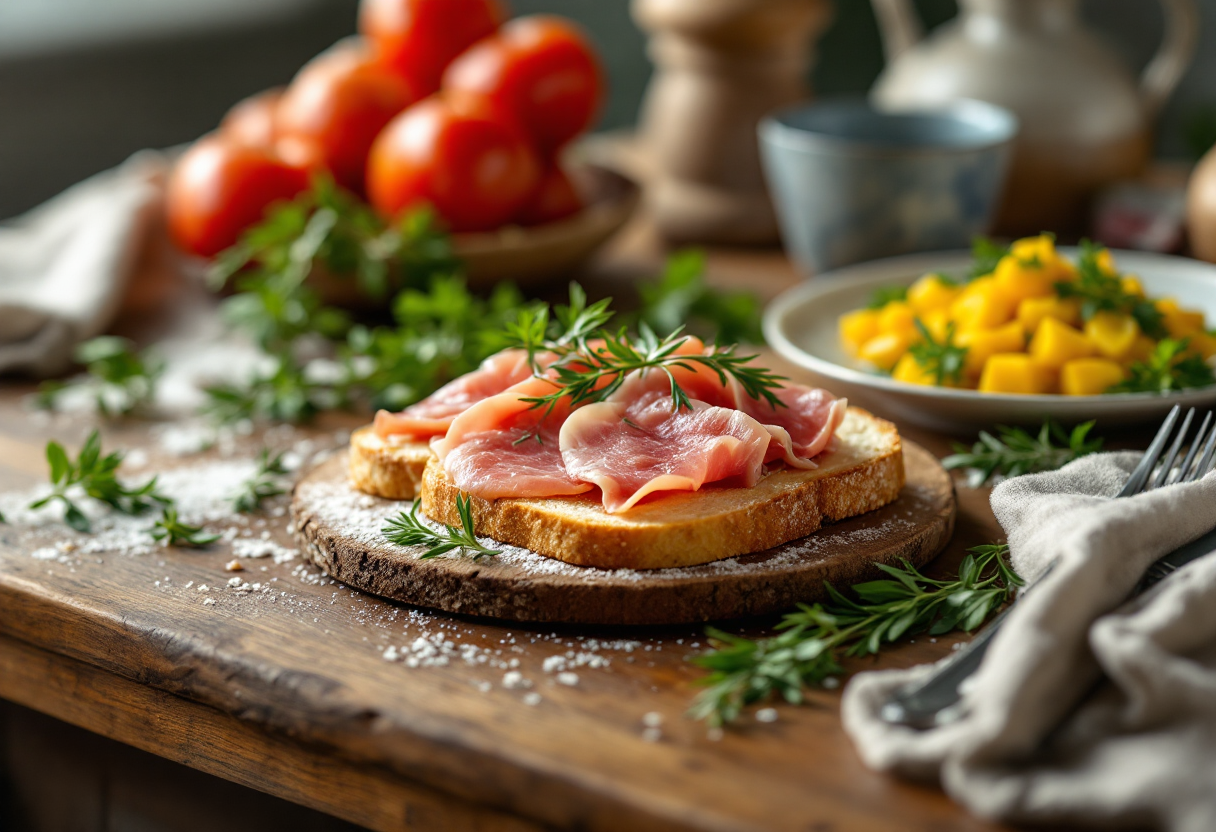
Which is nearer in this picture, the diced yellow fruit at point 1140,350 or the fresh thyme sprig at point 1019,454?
the fresh thyme sprig at point 1019,454

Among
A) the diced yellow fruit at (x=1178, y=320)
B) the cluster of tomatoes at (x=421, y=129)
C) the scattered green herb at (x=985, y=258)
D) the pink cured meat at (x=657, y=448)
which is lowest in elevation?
the diced yellow fruit at (x=1178, y=320)

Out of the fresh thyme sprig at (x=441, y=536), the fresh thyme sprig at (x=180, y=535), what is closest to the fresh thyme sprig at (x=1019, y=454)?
the fresh thyme sprig at (x=441, y=536)

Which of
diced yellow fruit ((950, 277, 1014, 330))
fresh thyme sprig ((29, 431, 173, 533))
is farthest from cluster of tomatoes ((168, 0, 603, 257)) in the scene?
diced yellow fruit ((950, 277, 1014, 330))

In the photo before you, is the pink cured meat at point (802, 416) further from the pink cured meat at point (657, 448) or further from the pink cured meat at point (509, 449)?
the pink cured meat at point (509, 449)

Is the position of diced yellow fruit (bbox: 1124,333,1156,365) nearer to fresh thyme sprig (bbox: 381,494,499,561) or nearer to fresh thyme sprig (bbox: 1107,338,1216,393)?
fresh thyme sprig (bbox: 1107,338,1216,393)

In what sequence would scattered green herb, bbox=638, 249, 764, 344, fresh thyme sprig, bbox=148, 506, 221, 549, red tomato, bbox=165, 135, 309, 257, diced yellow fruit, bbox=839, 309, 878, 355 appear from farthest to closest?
red tomato, bbox=165, 135, 309, 257 < scattered green herb, bbox=638, 249, 764, 344 < diced yellow fruit, bbox=839, 309, 878, 355 < fresh thyme sprig, bbox=148, 506, 221, 549

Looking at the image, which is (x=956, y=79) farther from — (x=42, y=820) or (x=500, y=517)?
(x=42, y=820)
